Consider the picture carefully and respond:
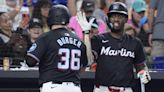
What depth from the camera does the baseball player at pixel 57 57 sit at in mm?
6543

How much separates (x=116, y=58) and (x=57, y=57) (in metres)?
0.92

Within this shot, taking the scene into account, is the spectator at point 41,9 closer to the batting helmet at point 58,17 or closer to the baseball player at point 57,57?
the batting helmet at point 58,17

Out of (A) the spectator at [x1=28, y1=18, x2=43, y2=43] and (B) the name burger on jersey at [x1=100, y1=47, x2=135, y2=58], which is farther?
(A) the spectator at [x1=28, y1=18, x2=43, y2=43]

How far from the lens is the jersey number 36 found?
258 inches

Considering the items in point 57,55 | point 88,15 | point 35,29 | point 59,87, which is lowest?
point 59,87

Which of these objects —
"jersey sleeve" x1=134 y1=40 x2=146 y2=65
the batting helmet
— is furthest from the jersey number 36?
"jersey sleeve" x1=134 y1=40 x2=146 y2=65

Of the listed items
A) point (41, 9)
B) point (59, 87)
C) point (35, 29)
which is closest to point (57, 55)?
point (59, 87)

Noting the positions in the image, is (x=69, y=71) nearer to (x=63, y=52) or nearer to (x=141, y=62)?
(x=63, y=52)

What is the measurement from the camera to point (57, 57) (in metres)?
6.56

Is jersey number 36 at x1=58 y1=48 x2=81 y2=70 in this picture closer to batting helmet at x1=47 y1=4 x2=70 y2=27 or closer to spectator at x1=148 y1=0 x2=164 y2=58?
batting helmet at x1=47 y1=4 x2=70 y2=27

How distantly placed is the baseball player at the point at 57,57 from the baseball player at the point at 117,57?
1.92ft

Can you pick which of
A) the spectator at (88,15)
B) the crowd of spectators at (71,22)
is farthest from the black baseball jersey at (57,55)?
the spectator at (88,15)

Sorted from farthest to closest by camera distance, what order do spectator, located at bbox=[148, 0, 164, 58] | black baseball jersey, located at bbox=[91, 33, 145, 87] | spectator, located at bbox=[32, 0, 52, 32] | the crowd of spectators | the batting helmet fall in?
spectator, located at bbox=[32, 0, 52, 32] < spectator, located at bbox=[148, 0, 164, 58] < the crowd of spectators < black baseball jersey, located at bbox=[91, 33, 145, 87] < the batting helmet

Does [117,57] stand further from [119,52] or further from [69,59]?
[69,59]
